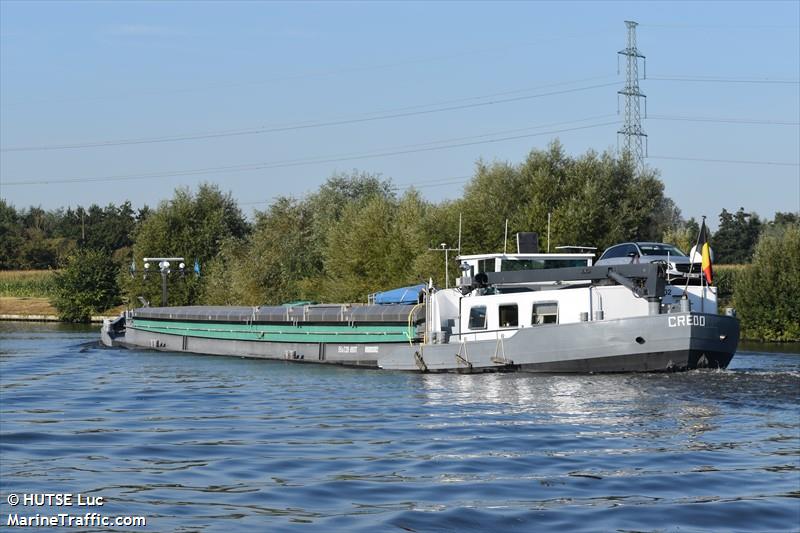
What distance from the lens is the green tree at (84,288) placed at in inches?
3597

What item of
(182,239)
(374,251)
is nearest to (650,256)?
(374,251)

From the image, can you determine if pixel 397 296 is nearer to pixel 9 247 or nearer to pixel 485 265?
pixel 485 265

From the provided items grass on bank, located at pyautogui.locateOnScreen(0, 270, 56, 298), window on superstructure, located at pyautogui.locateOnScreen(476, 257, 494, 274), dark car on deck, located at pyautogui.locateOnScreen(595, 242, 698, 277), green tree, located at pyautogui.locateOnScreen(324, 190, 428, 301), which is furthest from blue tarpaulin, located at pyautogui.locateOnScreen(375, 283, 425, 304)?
grass on bank, located at pyautogui.locateOnScreen(0, 270, 56, 298)

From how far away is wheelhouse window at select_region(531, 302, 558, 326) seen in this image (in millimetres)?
36000

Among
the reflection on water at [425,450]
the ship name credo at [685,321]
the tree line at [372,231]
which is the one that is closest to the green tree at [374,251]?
the tree line at [372,231]

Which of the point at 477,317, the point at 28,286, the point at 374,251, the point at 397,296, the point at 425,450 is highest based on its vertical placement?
the point at 374,251

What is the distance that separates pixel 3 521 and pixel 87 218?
130 m

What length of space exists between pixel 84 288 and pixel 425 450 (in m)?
76.8

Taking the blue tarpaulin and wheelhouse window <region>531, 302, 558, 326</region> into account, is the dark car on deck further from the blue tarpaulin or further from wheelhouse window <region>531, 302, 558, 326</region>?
the blue tarpaulin

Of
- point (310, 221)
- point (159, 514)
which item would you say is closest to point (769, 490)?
point (159, 514)

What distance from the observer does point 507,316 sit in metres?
36.8

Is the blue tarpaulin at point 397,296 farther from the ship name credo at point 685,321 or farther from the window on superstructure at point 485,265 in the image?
the ship name credo at point 685,321

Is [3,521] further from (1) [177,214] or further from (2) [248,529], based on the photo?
(1) [177,214]

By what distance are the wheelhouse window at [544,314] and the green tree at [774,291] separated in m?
25.6
